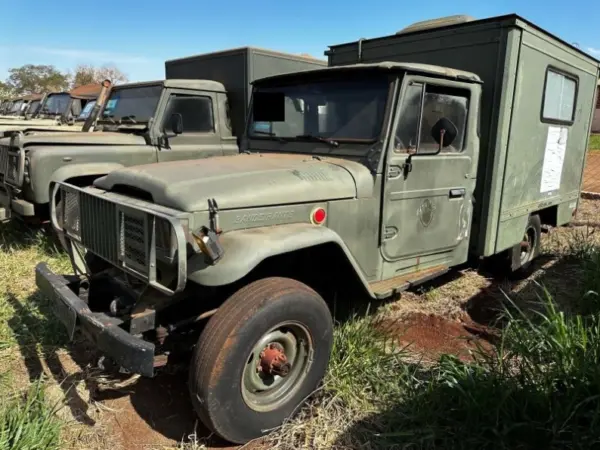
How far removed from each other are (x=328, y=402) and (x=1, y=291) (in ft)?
10.3

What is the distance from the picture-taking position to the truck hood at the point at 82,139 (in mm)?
5465

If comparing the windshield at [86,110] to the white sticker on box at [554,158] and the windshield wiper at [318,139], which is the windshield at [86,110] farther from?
the white sticker on box at [554,158]

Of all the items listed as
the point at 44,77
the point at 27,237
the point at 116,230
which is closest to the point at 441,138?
the point at 116,230

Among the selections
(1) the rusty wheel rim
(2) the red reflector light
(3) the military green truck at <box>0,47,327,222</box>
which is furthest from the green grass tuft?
(3) the military green truck at <box>0,47,327,222</box>

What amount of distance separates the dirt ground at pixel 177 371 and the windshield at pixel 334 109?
1417 mm

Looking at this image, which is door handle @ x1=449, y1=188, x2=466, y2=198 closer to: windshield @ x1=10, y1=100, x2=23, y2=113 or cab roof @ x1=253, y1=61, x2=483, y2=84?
cab roof @ x1=253, y1=61, x2=483, y2=84

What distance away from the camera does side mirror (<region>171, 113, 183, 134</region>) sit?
19.3 ft

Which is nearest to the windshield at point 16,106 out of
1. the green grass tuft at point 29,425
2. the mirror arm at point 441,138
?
the green grass tuft at point 29,425

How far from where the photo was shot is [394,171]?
10.9 feet

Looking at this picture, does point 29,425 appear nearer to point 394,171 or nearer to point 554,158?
point 394,171

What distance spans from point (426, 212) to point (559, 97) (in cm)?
223

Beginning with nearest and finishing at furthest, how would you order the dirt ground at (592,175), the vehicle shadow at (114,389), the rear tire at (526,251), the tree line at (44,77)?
the vehicle shadow at (114,389) → the rear tire at (526,251) → the dirt ground at (592,175) → the tree line at (44,77)

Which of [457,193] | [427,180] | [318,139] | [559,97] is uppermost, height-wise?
[559,97]

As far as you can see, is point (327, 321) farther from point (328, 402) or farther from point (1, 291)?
point (1, 291)
